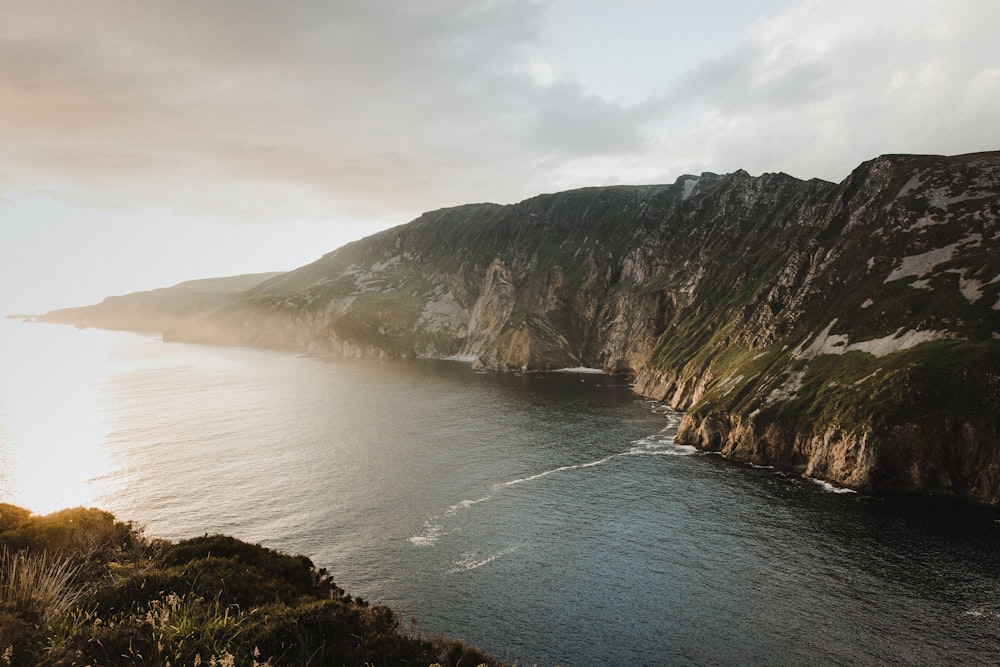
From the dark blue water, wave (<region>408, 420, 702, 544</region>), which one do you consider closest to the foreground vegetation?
the dark blue water

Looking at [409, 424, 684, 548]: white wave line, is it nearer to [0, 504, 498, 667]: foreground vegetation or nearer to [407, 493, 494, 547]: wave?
[407, 493, 494, 547]: wave

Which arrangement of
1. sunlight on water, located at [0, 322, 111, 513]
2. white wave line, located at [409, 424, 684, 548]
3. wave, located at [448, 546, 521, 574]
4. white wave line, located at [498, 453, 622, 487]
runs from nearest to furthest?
wave, located at [448, 546, 521, 574] → white wave line, located at [409, 424, 684, 548] → sunlight on water, located at [0, 322, 111, 513] → white wave line, located at [498, 453, 622, 487]

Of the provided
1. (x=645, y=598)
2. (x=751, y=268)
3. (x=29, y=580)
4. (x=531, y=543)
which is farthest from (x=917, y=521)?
(x=751, y=268)

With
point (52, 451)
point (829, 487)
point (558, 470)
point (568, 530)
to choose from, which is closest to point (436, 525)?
point (568, 530)

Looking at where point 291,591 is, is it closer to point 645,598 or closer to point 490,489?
point 645,598

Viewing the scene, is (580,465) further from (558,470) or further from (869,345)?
(869,345)
